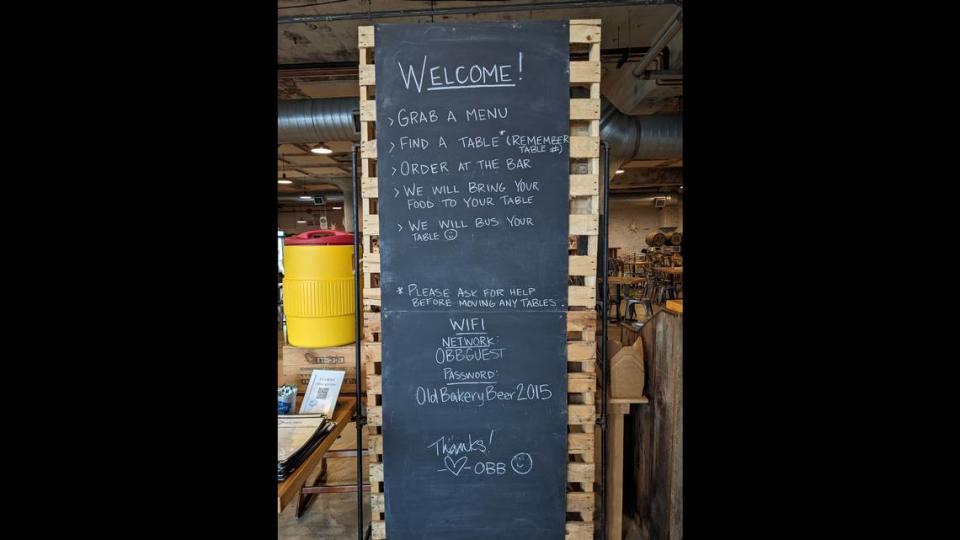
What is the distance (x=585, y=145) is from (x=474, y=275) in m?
0.92

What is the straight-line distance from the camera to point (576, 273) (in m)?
2.48

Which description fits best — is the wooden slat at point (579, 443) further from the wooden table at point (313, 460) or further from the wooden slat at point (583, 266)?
the wooden table at point (313, 460)

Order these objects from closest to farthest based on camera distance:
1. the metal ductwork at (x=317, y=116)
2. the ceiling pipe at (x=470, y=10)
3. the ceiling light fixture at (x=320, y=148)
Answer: the ceiling pipe at (x=470, y=10) < the metal ductwork at (x=317, y=116) < the ceiling light fixture at (x=320, y=148)

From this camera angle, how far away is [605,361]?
104 inches

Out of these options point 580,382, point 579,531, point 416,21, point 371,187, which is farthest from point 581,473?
point 416,21

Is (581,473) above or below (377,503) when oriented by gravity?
above

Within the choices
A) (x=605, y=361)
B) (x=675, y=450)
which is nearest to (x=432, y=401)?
(x=605, y=361)

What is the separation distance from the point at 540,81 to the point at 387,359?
5.62 feet

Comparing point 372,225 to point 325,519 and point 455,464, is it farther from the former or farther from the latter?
point 325,519

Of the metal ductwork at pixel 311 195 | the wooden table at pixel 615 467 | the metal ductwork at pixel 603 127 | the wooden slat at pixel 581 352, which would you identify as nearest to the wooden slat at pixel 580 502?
the wooden table at pixel 615 467

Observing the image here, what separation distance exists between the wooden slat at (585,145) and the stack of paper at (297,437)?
1.93 m

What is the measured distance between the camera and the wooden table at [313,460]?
180 cm

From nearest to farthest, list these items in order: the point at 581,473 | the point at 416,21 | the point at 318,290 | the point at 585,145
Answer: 1. the point at 585,145
2. the point at 581,473
3. the point at 318,290
4. the point at 416,21
